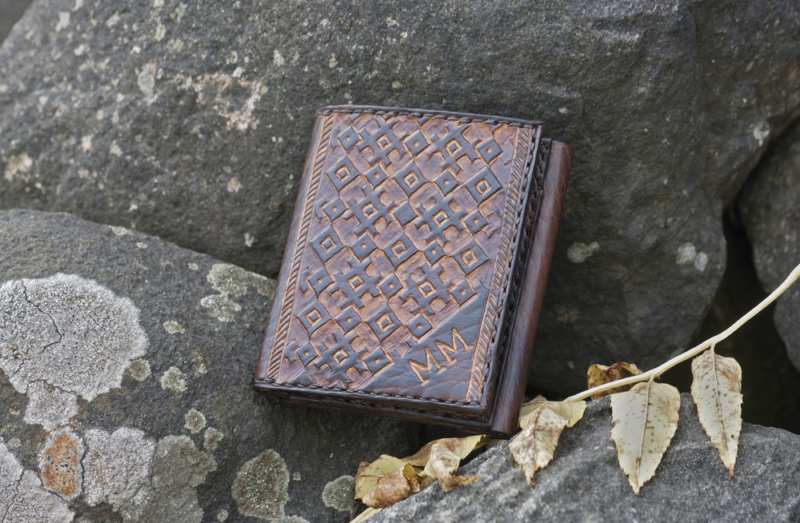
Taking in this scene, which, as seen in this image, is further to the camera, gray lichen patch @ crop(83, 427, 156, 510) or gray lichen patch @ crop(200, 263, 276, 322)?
gray lichen patch @ crop(200, 263, 276, 322)

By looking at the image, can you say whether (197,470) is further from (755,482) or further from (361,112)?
(755,482)

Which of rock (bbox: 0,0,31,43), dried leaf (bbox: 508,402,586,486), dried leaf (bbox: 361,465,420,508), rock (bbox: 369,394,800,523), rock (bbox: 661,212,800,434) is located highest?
rock (bbox: 0,0,31,43)

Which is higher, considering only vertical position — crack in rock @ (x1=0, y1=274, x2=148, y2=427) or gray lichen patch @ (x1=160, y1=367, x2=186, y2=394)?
crack in rock @ (x1=0, y1=274, x2=148, y2=427)

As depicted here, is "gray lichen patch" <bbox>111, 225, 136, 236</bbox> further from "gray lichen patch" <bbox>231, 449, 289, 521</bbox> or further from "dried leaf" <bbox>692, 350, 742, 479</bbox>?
"dried leaf" <bbox>692, 350, 742, 479</bbox>

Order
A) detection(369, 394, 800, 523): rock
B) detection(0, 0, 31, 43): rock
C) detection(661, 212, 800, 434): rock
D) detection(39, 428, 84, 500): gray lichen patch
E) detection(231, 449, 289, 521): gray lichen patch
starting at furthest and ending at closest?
1. detection(0, 0, 31, 43): rock
2. detection(661, 212, 800, 434): rock
3. detection(231, 449, 289, 521): gray lichen patch
4. detection(39, 428, 84, 500): gray lichen patch
5. detection(369, 394, 800, 523): rock

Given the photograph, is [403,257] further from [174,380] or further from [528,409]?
[174,380]

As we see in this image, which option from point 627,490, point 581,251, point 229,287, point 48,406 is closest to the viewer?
point 627,490

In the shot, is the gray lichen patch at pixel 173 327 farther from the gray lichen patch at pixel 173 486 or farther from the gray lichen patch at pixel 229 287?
the gray lichen patch at pixel 173 486

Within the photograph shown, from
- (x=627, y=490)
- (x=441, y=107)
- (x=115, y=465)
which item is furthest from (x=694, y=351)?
(x=115, y=465)

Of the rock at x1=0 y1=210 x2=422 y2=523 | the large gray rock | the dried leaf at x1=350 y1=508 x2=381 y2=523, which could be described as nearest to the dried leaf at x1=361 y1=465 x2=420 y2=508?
the dried leaf at x1=350 y1=508 x2=381 y2=523
